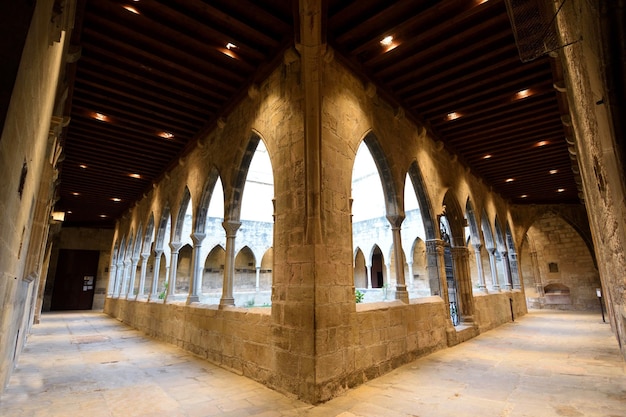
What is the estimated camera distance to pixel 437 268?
18.8 feet

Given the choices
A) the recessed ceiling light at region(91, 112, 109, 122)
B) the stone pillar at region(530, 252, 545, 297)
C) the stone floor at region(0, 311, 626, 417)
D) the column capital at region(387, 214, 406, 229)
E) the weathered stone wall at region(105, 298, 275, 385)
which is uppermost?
the recessed ceiling light at region(91, 112, 109, 122)

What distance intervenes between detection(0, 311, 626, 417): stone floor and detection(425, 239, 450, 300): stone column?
103 cm

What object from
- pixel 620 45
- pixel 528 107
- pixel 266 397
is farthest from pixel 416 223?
pixel 620 45

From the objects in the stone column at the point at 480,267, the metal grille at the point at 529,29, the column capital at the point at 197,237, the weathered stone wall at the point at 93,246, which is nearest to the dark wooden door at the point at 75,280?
the weathered stone wall at the point at 93,246

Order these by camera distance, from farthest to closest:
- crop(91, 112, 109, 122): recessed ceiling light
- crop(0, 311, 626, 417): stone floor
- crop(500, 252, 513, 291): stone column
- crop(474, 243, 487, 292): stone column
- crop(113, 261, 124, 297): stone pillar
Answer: crop(113, 261, 124, 297): stone pillar → crop(500, 252, 513, 291): stone column → crop(474, 243, 487, 292): stone column → crop(91, 112, 109, 122): recessed ceiling light → crop(0, 311, 626, 417): stone floor

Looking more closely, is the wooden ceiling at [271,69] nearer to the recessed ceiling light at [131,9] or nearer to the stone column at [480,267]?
the recessed ceiling light at [131,9]

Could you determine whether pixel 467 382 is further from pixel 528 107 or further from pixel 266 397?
pixel 528 107

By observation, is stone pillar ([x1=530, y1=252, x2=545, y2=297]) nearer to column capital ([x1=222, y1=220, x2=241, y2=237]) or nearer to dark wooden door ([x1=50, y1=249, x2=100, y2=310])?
column capital ([x1=222, y1=220, x2=241, y2=237])

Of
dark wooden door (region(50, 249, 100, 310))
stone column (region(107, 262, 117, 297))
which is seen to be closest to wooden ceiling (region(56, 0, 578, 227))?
stone column (region(107, 262, 117, 297))

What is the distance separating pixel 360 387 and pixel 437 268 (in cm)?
306

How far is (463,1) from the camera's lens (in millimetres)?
3510

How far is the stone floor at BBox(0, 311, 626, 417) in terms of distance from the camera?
2.71 meters

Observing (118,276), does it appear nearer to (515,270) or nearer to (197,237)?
(197,237)

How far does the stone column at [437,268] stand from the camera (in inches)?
224
